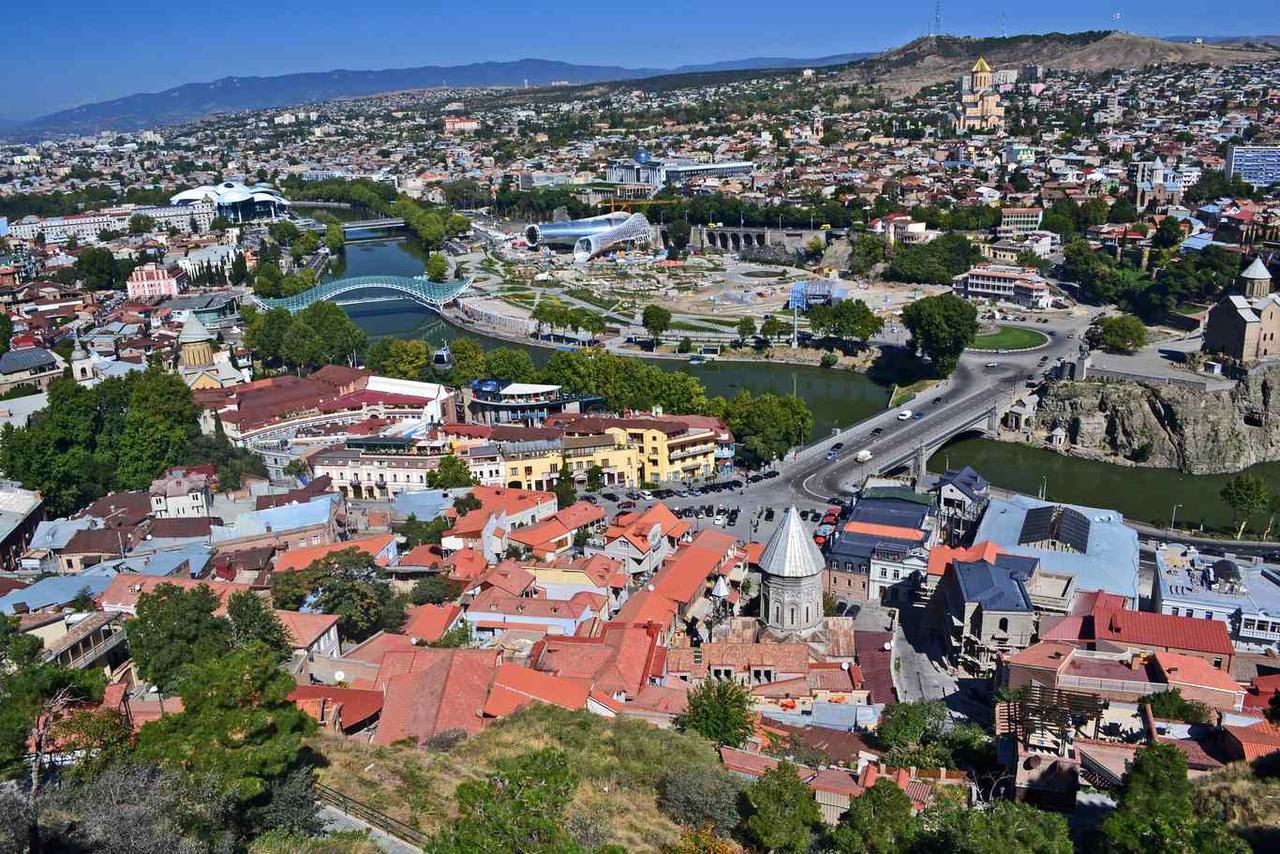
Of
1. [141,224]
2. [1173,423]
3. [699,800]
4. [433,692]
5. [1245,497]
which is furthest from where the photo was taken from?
[141,224]

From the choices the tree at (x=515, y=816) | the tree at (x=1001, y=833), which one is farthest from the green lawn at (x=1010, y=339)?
the tree at (x=515, y=816)

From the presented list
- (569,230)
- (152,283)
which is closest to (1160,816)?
(152,283)

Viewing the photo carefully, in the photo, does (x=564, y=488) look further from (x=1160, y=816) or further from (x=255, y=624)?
(x=1160, y=816)

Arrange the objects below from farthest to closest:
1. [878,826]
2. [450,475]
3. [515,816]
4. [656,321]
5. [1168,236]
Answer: [1168,236] → [656,321] → [450,475] → [878,826] → [515,816]

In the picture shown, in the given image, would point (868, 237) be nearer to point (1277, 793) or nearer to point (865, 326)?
point (865, 326)

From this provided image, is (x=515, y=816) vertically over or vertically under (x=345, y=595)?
over

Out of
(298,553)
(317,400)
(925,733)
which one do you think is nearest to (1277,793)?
(925,733)
